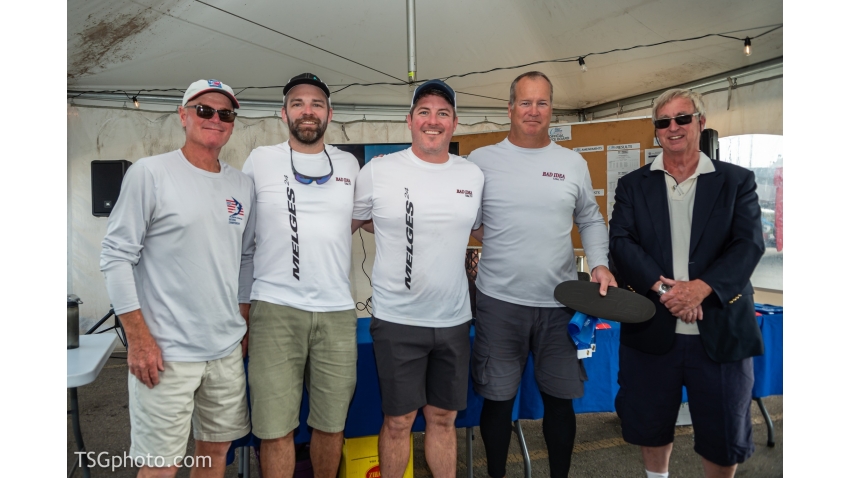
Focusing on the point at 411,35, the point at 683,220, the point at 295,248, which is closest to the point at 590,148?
the point at 411,35

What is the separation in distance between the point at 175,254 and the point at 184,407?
52 centimetres

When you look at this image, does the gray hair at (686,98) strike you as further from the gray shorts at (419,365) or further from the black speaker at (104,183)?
the black speaker at (104,183)

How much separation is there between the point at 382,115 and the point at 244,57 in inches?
67.6

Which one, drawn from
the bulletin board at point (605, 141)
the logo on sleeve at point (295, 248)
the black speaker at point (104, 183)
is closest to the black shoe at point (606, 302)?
the logo on sleeve at point (295, 248)

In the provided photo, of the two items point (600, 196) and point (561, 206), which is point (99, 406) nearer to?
point (561, 206)

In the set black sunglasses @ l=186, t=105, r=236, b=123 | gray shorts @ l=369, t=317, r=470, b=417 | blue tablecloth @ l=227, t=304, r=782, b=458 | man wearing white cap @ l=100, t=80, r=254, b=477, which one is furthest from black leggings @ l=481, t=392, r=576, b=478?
black sunglasses @ l=186, t=105, r=236, b=123

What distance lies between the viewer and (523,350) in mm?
1988

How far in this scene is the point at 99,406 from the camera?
367cm

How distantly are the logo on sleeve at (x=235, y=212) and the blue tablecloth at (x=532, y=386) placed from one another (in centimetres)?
80

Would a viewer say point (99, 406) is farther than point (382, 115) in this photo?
No

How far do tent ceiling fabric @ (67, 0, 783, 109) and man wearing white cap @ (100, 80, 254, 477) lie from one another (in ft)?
8.91

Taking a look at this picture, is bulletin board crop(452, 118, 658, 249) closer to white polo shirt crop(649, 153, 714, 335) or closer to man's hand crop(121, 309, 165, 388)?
white polo shirt crop(649, 153, 714, 335)

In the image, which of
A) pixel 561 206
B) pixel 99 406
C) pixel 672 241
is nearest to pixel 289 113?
pixel 561 206

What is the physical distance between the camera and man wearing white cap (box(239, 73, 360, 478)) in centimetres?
178
